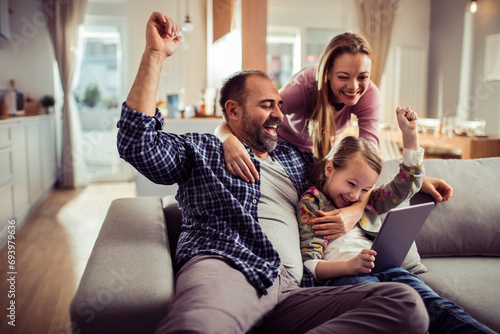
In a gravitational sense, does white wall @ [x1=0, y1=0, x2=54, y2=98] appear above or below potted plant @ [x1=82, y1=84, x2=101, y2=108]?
above

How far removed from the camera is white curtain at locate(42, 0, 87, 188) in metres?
4.71

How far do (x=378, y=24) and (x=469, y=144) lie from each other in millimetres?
2790

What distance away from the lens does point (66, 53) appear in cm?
475

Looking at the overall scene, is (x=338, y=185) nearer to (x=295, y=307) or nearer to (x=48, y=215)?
(x=295, y=307)

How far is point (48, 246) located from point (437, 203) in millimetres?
2550

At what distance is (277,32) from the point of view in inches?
222

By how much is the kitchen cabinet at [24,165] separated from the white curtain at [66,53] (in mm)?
152

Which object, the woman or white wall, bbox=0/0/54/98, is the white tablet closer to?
the woman

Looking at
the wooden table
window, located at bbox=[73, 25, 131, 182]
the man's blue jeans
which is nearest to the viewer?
the man's blue jeans

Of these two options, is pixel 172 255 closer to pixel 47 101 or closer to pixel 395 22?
pixel 47 101

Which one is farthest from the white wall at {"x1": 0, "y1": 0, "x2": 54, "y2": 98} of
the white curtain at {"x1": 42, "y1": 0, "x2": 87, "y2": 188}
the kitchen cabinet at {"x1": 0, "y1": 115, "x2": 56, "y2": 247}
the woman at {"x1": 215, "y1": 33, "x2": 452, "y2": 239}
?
the woman at {"x1": 215, "y1": 33, "x2": 452, "y2": 239}

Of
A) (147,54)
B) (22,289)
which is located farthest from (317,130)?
(22,289)

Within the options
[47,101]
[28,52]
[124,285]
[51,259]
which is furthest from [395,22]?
[124,285]

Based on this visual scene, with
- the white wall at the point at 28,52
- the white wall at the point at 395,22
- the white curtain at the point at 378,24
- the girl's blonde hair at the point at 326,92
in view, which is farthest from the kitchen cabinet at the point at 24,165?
the white curtain at the point at 378,24
